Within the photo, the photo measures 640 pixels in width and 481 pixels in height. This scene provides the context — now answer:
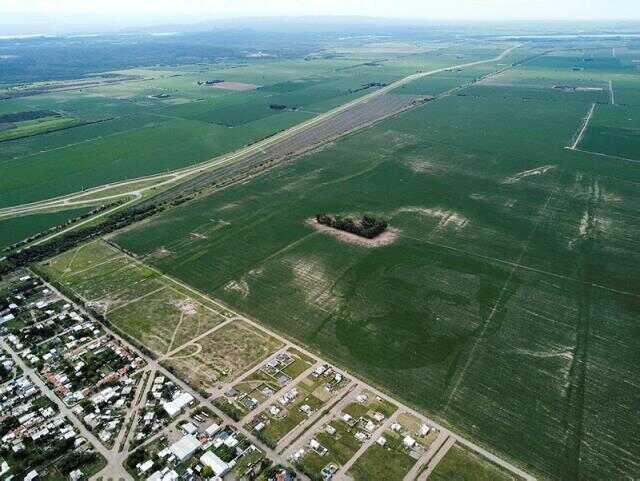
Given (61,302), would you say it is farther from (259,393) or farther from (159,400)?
(259,393)

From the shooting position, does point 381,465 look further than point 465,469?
Yes

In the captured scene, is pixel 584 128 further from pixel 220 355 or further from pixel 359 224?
pixel 220 355

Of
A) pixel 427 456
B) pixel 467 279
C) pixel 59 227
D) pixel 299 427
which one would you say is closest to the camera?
pixel 427 456

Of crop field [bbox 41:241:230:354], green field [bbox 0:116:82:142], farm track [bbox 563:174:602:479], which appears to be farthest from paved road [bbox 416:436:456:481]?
green field [bbox 0:116:82:142]

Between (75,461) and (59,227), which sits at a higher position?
(75,461)

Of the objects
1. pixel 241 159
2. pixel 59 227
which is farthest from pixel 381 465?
pixel 241 159

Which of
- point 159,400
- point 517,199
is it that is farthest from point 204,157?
point 159,400
